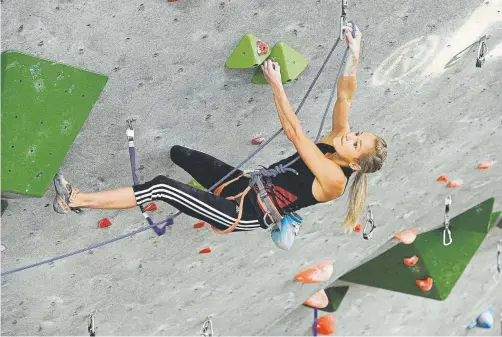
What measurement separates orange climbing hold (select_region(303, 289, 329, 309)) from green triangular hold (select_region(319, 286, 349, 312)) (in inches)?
5.8

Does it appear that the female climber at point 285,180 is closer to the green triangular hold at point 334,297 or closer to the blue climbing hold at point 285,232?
the blue climbing hold at point 285,232

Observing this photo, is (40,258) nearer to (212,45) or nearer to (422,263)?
(212,45)

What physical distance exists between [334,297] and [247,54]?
1970mm

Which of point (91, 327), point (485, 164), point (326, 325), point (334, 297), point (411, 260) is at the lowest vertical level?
point (326, 325)

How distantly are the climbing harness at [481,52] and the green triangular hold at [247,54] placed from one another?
927mm

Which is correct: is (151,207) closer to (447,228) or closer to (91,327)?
(91,327)

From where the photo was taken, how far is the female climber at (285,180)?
132 inches

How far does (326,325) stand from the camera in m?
5.37

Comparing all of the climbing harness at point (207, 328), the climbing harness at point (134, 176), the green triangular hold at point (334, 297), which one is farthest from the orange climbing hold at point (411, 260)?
the climbing harness at point (134, 176)

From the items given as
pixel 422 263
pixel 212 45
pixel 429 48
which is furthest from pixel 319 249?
pixel 212 45

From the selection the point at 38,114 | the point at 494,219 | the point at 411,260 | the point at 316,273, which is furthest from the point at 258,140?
the point at 494,219

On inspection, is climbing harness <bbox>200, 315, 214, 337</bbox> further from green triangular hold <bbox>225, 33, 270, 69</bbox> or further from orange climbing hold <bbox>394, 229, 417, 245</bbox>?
green triangular hold <bbox>225, 33, 270, 69</bbox>

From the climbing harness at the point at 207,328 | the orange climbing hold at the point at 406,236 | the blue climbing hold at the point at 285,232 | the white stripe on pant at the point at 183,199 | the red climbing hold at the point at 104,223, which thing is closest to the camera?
the white stripe on pant at the point at 183,199

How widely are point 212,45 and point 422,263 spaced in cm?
196
